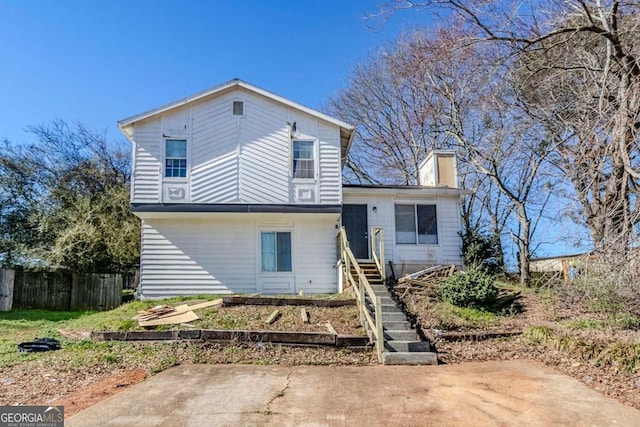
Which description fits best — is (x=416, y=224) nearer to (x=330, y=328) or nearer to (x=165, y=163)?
(x=330, y=328)

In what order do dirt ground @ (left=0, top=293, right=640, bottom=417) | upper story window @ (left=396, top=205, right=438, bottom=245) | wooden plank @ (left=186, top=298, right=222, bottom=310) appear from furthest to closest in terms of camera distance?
1. upper story window @ (left=396, top=205, right=438, bottom=245)
2. wooden plank @ (left=186, top=298, right=222, bottom=310)
3. dirt ground @ (left=0, top=293, right=640, bottom=417)

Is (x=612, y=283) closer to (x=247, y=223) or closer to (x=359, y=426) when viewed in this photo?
(x=359, y=426)

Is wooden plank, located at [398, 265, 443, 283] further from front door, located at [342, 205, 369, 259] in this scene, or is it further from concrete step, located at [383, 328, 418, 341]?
concrete step, located at [383, 328, 418, 341]

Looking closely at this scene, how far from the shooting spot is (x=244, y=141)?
1367 centimetres

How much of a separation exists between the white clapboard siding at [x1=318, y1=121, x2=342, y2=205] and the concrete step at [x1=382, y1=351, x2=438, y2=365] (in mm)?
6349

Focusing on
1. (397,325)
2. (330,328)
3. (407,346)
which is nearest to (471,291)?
(397,325)

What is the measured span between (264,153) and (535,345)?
9206 millimetres

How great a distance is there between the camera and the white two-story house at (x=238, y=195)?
13.2 metres

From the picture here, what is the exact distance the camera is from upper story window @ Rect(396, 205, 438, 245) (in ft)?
47.9

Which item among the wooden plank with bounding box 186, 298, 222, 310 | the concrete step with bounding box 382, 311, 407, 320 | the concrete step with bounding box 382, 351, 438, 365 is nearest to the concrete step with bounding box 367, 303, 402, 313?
the concrete step with bounding box 382, 311, 407, 320

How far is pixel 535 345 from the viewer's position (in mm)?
8734

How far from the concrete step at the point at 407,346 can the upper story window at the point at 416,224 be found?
637cm

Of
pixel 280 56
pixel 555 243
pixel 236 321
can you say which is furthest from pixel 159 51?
pixel 555 243

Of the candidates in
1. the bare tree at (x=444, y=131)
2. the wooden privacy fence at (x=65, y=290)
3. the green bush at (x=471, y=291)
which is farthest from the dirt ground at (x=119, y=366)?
Answer: the bare tree at (x=444, y=131)
